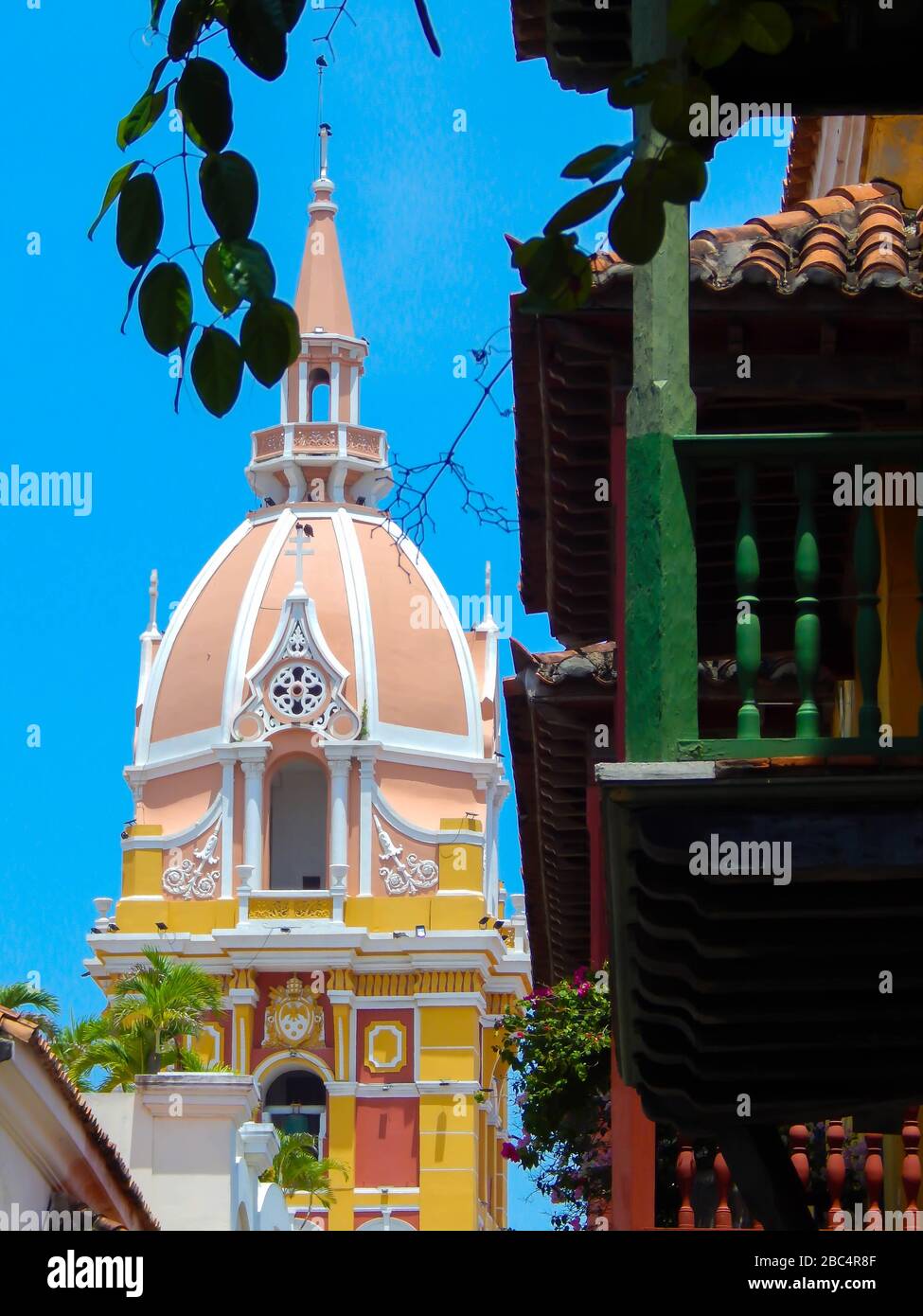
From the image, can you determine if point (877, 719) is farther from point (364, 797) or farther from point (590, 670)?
point (364, 797)

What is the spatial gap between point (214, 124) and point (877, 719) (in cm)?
265

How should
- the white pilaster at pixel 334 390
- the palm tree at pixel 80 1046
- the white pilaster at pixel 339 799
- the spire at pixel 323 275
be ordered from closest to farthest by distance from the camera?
the palm tree at pixel 80 1046 < the white pilaster at pixel 339 799 < the white pilaster at pixel 334 390 < the spire at pixel 323 275

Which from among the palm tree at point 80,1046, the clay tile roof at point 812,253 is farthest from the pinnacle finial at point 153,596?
the clay tile roof at point 812,253

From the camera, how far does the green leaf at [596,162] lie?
5191 millimetres

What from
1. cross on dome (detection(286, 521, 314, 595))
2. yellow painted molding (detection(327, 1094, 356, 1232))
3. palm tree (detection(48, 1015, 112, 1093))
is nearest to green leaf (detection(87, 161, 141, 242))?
palm tree (detection(48, 1015, 112, 1093))

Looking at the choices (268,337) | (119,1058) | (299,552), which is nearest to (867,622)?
(268,337)

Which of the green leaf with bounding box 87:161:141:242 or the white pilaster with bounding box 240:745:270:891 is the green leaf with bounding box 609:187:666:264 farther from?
the white pilaster with bounding box 240:745:270:891

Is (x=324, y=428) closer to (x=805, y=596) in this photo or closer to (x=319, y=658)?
(x=319, y=658)

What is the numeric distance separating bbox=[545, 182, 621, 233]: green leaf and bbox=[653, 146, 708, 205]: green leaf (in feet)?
0.29

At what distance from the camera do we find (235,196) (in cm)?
514

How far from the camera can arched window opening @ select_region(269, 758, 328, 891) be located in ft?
203

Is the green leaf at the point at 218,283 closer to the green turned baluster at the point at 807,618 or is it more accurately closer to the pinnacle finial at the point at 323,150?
the green turned baluster at the point at 807,618

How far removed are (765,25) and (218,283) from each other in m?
1.10
